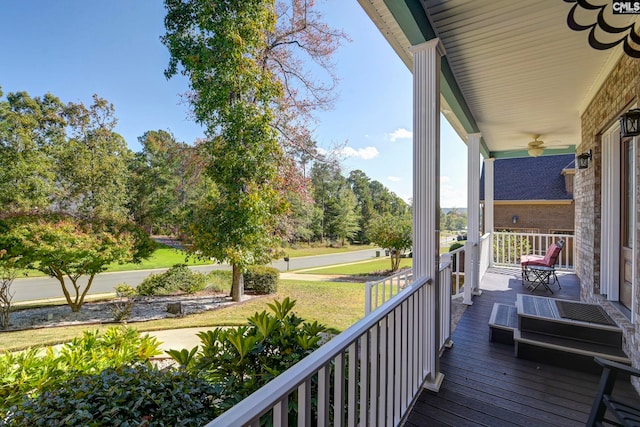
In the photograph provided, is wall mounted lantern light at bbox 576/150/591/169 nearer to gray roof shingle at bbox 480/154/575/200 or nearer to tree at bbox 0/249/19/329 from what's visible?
gray roof shingle at bbox 480/154/575/200

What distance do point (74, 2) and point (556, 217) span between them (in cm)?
1625

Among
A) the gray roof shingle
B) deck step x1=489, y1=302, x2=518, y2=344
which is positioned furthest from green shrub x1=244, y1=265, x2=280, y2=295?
the gray roof shingle

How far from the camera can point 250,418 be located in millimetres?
554

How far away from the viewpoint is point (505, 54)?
259cm

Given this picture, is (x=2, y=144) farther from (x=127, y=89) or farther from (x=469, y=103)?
(x=469, y=103)

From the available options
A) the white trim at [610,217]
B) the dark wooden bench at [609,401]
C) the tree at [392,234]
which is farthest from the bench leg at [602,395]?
the tree at [392,234]

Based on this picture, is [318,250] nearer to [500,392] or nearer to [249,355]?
[500,392]

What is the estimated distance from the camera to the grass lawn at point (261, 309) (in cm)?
520

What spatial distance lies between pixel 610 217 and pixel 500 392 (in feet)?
7.90

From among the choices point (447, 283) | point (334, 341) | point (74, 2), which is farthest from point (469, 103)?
point (74, 2)

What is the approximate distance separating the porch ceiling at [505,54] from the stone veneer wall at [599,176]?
8.1 inches

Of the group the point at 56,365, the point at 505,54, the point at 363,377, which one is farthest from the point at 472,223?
the point at 56,365

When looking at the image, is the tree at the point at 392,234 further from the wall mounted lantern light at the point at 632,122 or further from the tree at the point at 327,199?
the wall mounted lantern light at the point at 632,122

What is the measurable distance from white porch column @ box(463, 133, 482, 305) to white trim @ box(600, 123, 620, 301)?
1363 mm
